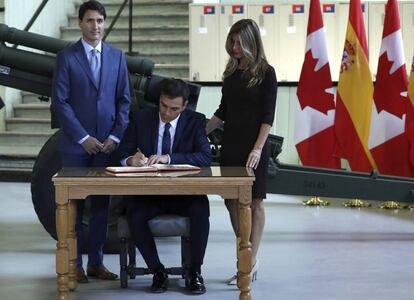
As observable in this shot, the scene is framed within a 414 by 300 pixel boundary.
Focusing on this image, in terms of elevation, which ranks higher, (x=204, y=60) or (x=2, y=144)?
(x=204, y=60)

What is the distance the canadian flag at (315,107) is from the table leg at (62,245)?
3967 mm

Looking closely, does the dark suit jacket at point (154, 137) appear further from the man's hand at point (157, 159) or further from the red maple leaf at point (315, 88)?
the red maple leaf at point (315, 88)

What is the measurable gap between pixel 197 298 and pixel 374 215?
296 cm

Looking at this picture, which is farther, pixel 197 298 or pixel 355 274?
pixel 355 274

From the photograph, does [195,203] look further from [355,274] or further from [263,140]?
[355,274]

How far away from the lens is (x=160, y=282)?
4.16 m

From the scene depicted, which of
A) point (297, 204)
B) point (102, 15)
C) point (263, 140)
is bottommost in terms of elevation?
point (297, 204)

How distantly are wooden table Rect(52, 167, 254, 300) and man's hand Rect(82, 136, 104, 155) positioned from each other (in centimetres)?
38

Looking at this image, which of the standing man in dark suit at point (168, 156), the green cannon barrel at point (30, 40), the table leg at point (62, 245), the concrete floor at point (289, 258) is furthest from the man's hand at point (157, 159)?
the green cannon barrel at point (30, 40)

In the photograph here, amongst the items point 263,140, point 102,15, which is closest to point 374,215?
point 263,140

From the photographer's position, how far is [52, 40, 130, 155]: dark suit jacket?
425 centimetres

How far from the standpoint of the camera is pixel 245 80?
13.6 ft

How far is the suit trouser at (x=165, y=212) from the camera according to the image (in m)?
4.07

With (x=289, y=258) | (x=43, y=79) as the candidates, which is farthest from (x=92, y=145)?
(x=289, y=258)
